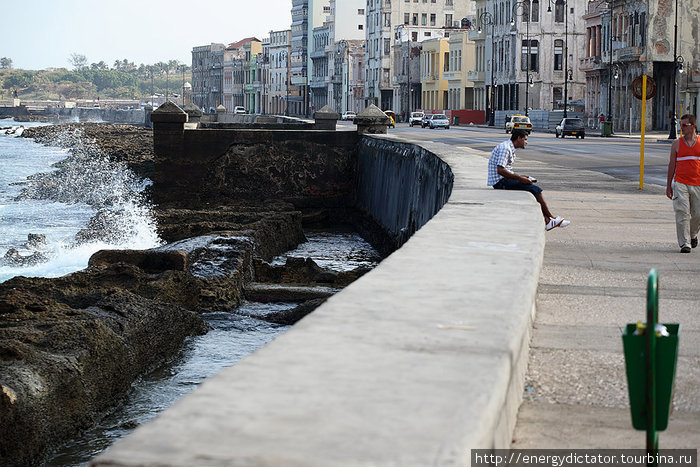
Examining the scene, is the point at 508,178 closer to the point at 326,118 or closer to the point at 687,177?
the point at 687,177

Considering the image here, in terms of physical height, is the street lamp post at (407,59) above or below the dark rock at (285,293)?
above

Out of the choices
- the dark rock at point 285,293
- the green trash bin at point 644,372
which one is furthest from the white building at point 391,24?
the green trash bin at point 644,372

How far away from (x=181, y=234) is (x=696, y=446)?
17.0 metres

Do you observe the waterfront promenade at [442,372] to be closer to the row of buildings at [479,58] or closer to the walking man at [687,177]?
the walking man at [687,177]

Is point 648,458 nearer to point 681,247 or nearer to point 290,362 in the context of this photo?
point 290,362

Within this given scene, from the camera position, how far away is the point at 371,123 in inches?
1187

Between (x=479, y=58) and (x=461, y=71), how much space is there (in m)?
4.16

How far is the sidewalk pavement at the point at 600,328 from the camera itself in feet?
15.6

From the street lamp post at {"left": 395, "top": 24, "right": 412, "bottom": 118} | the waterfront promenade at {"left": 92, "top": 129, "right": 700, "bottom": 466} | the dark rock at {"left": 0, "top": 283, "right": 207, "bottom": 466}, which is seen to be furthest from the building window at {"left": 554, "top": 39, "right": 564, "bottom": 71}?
the waterfront promenade at {"left": 92, "top": 129, "right": 700, "bottom": 466}

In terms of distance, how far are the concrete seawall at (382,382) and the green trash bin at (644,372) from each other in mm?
442

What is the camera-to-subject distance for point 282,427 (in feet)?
10.4

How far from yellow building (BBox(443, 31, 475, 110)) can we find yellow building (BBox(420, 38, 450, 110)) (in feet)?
7.39

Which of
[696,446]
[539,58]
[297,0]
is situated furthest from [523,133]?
[297,0]

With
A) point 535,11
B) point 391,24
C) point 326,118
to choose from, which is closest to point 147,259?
point 326,118
